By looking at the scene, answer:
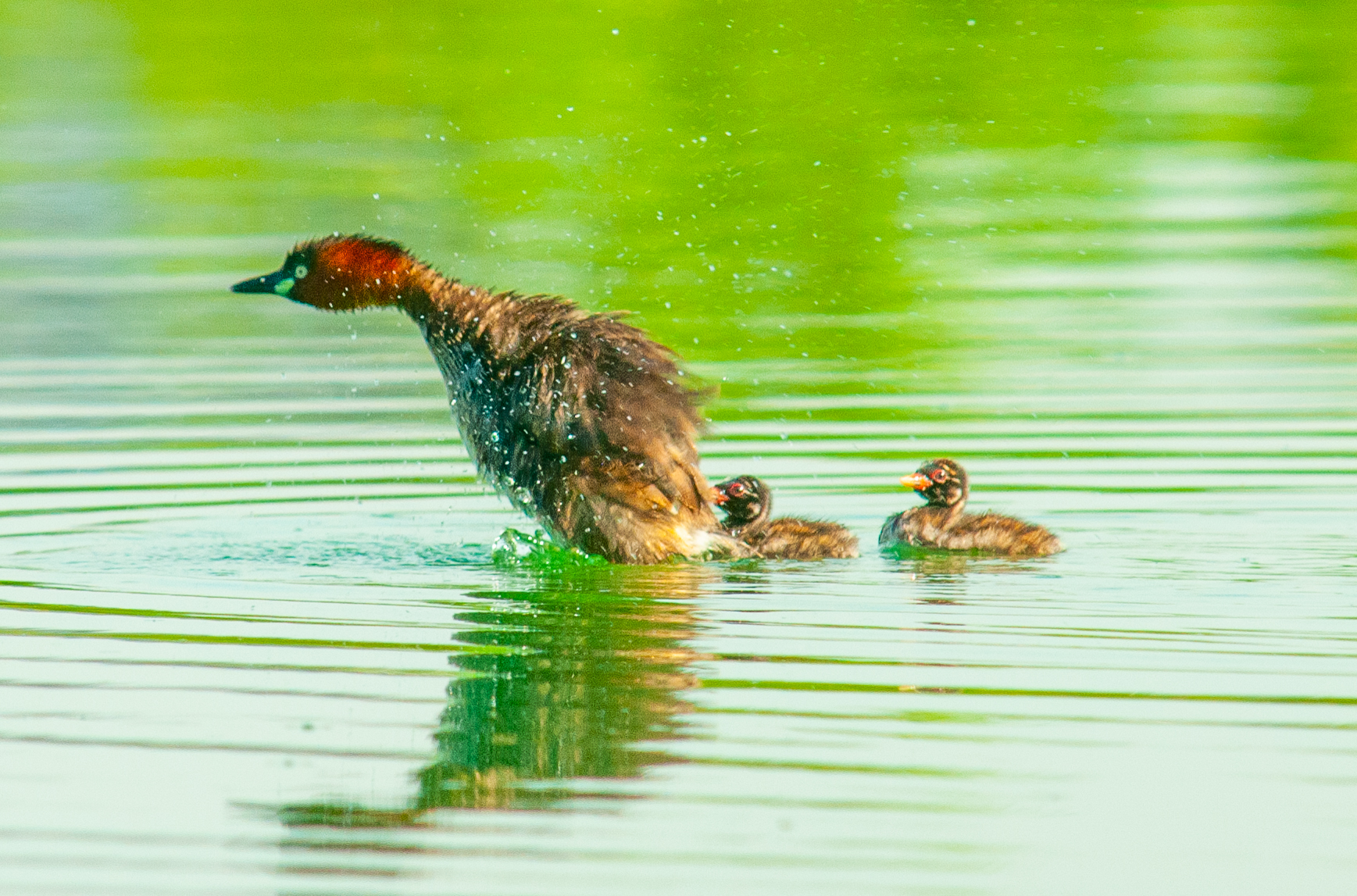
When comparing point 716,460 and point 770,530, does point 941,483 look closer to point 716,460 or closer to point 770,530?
point 770,530

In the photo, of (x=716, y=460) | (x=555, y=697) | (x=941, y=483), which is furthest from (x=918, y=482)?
(x=555, y=697)

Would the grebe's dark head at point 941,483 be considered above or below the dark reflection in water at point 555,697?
above

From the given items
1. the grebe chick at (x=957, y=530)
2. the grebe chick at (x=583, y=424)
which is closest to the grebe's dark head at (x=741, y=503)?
the grebe chick at (x=583, y=424)

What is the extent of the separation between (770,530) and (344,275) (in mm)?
2150

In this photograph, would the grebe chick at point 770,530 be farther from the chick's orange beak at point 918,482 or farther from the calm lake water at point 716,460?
the chick's orange beak at point 918,482

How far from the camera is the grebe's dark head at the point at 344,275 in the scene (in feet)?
30.0

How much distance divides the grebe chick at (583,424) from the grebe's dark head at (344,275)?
476mm

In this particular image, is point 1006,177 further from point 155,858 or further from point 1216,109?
point 155,858

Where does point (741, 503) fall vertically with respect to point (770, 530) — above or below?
above

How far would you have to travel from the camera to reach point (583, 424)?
8344 millimetres

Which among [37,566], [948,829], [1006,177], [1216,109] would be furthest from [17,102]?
[948,829]

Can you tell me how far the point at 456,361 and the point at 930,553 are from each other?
6.34 ft

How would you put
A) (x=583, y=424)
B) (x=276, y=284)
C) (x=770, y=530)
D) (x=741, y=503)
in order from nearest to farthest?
(x=583, y=424) < (x=770, y=530) < (x=741, y=503) < (x=276, y=284)

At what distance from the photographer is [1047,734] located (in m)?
5.48
